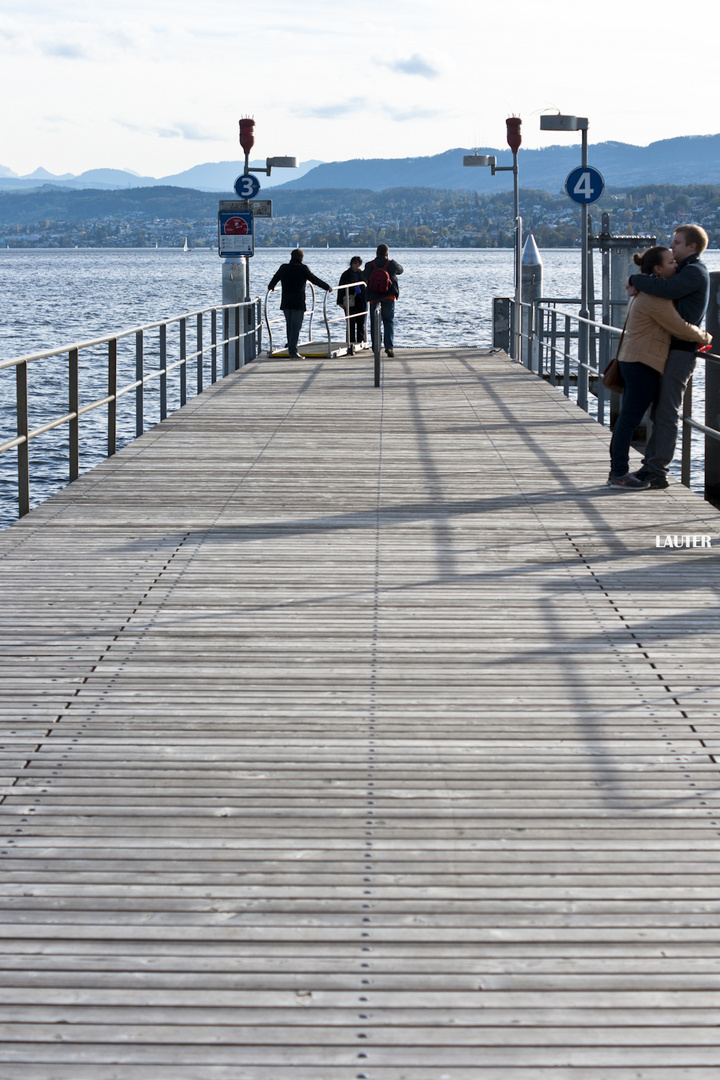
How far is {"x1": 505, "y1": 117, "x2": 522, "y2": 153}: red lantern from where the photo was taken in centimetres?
2145

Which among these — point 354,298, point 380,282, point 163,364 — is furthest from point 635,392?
point 354,298

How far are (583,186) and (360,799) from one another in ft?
47.8

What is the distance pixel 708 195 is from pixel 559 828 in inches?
4664

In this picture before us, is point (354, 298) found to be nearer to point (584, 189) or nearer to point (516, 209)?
point (516, 209)

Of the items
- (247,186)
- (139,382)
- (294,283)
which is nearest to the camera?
(139,382)

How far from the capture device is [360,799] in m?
3.81

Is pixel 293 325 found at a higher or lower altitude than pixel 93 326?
lower

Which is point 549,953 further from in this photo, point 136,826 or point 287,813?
point 136,826

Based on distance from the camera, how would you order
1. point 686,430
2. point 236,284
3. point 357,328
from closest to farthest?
point 686,430
point 236,284
point 357,328

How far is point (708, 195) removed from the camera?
4471 inches

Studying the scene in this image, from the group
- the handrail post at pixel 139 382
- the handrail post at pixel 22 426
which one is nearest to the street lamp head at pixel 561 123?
the handrail post at pixel 139 382

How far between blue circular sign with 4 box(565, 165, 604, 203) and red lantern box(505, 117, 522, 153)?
4687mm

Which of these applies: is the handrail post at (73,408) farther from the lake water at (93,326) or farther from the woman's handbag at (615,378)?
the lake water at (93,326)

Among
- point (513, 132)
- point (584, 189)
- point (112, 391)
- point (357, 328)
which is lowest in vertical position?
point (112, 391)
